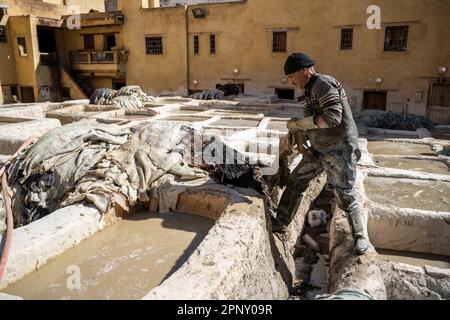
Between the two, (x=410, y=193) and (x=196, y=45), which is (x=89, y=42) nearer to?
(x=196, y=45)

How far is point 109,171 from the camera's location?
414 centimetres

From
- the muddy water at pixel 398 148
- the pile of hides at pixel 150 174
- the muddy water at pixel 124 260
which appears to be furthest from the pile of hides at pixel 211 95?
the muddy water at pixel 124 260

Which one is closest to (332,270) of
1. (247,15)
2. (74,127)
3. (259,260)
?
(259,260)

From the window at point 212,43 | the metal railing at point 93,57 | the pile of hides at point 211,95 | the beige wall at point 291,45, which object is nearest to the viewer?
the beige wall at point 291,45

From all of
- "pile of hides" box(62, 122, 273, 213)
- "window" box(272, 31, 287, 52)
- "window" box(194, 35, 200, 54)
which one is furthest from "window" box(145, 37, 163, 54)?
"pile of hides" box(62, 122, 273, 213)

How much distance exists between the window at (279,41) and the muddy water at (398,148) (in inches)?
361

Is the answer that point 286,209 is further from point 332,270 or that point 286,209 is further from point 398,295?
point 398,295

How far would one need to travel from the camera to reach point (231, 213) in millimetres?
3393

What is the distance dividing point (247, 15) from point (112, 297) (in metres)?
16.7

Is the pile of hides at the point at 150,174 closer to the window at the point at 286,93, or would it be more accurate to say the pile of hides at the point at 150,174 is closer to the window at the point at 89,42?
the window at the point at 286,93

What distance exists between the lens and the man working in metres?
3.21

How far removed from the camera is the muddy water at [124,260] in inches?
107

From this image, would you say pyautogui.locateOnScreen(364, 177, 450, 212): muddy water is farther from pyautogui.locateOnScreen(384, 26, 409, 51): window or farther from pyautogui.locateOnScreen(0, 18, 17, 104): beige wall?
pyautogui.locateOnScreen(0, 18, 17, 104): beige wall

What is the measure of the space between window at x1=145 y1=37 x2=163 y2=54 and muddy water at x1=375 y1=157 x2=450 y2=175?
50.5 ft
